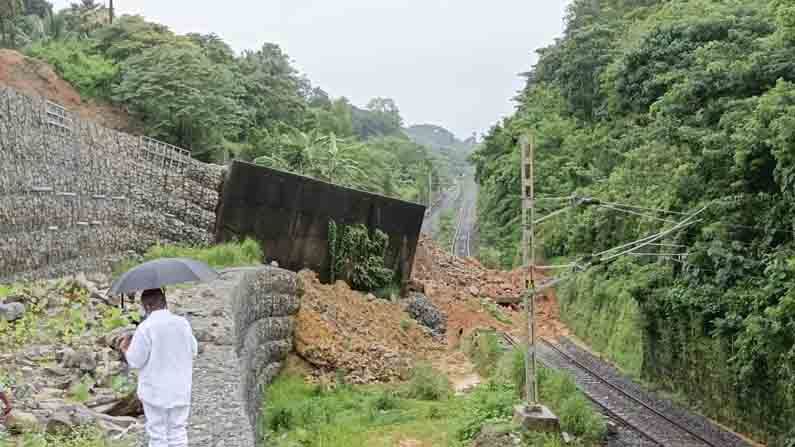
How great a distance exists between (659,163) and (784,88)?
633cm

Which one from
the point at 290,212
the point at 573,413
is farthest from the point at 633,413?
the point at 290,212

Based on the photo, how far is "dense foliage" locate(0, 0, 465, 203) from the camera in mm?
33938

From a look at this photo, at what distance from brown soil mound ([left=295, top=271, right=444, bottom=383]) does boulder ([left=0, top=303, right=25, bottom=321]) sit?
9.00 metres

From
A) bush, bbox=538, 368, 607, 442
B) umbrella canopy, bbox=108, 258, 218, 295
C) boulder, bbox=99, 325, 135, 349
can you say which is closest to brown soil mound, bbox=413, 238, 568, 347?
bush, bbox=538, 368, 607, 442

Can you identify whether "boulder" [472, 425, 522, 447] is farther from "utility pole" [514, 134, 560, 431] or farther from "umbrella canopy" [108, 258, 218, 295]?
"umbrella canopy" [108, 258, 218, 295]

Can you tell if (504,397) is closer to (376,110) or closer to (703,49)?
(703,49)

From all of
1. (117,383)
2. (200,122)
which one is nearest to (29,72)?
(200,122)

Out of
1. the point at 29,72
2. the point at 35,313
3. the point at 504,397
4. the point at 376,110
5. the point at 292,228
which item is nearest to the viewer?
the point at 35,313

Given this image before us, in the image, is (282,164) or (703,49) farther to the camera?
(282,164)

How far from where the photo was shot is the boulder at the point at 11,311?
10.4 meters

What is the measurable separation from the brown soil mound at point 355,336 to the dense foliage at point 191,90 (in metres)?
11.1

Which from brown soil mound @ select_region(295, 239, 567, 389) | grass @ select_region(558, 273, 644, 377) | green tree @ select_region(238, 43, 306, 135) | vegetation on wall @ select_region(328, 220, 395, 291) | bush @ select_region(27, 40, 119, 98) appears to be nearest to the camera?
brown soil mound @ select_region(295, 239, 567, 389)

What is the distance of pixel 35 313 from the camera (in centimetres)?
1123

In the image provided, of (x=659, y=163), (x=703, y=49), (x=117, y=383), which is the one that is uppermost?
(x=703, y=49)
